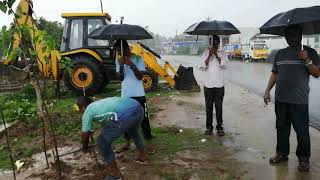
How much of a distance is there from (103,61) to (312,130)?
280 inches

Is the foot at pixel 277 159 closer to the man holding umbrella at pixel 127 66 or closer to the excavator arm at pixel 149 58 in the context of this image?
the man holding umbrella at pixel 127 66

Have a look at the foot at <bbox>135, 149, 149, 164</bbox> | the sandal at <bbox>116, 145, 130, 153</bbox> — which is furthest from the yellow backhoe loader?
the foot at <bbox>135, 149, 149, 164</bbox>

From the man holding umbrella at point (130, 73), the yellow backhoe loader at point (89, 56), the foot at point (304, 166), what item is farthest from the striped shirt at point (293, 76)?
the yellow backhoe loader at point (89, 56)

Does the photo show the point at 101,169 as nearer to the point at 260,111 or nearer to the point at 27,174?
the point at 27,174

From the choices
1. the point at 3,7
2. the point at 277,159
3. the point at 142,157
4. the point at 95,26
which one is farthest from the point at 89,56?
the point at 3,7

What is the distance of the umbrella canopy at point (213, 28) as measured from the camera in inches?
295

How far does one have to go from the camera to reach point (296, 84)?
5566mm

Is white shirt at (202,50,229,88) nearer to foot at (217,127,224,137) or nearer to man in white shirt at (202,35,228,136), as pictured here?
man in white shirt at (202,35,228,136)

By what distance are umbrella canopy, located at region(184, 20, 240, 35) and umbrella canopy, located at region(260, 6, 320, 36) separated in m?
1.78

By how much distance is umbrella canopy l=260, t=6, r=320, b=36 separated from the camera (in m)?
5.16

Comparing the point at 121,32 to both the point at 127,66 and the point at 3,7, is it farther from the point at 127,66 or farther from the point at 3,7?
the point at 3,7

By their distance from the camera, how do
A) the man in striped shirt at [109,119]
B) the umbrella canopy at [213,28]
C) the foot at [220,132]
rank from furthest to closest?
the foot at [220,132] < the umbrella canopy at [213,28] < the man in striped shirt at [109,119]

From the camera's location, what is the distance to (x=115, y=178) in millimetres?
5238

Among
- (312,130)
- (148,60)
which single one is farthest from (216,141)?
(148,60)
